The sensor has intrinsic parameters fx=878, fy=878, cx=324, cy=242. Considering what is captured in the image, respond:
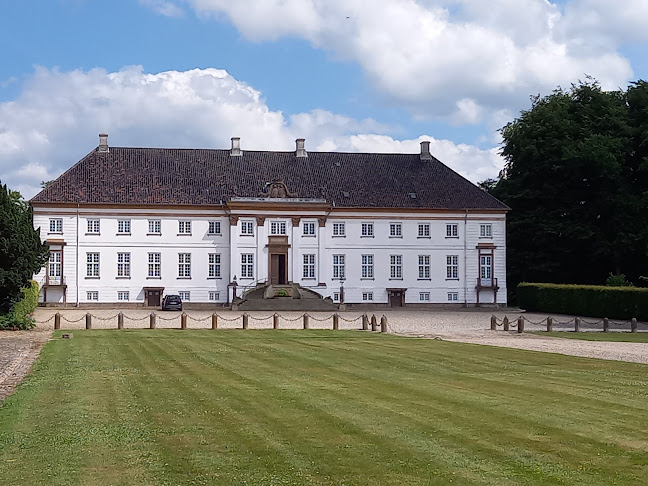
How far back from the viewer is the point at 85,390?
570 inches

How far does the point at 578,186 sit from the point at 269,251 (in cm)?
2098

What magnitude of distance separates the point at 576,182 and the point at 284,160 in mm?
19792

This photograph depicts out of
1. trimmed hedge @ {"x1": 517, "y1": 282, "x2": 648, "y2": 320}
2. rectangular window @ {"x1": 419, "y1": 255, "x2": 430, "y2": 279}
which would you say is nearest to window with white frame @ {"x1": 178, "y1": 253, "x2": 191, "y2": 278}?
rectangular window @ {"x1": 419, "y1": 255, "x2": 430, "y2": 279}

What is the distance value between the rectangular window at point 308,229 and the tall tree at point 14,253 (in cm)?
2524

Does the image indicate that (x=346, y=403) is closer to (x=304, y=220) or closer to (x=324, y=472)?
(x=324, y=472)

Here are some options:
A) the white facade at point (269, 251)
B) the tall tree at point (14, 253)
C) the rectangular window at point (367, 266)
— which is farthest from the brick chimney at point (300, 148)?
the tall tree at point (14, 253)

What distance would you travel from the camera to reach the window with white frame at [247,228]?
187 ft

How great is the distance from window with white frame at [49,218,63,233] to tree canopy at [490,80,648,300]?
30.1m

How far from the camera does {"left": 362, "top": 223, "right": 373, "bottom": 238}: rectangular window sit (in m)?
58.7

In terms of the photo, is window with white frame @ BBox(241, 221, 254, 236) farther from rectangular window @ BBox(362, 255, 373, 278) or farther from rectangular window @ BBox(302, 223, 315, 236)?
rectangular window @ BBox(362, 255, 373, 278)

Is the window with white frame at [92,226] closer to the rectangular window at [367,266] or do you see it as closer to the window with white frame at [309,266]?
the window with white frame at [309,266]

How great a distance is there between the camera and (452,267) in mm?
59281

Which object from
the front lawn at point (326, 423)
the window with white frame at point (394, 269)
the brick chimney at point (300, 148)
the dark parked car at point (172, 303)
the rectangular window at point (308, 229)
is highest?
the brick chimney at point (300, 148)

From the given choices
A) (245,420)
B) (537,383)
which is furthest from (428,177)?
(245,420)
